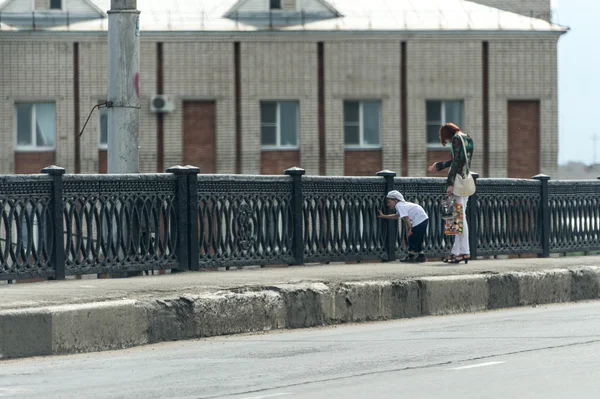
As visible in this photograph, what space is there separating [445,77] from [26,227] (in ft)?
97.0

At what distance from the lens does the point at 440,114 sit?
135 feet

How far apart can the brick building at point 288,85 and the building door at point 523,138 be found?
3 centimetres

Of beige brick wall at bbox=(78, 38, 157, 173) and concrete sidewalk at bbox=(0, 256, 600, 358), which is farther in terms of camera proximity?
beige brick wall at bbox=(78, 38, 157, 173)

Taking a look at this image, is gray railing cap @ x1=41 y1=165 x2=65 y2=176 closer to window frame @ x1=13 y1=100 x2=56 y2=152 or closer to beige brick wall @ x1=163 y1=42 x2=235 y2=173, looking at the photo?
beige brick wall @ x1=163 y1=42 x2=235 y2=173

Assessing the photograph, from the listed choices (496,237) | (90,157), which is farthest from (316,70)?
(496,237)

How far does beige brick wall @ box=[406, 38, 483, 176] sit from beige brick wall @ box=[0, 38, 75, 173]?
10363mm

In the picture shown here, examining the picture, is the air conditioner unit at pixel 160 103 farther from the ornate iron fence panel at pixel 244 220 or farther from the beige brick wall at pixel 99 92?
the ornate iron fence panel at pixel 244 220

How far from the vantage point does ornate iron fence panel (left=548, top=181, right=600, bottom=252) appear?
18.8m

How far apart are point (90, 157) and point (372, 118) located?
8743 mm

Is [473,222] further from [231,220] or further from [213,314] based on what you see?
[213,314]

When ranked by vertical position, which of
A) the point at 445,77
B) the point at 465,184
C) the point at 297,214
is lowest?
the point at 297,214

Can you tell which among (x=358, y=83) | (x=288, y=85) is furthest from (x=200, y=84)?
(x=358, y=83)

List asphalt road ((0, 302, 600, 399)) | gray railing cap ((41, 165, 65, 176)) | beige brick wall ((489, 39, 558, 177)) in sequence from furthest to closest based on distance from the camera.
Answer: beige brick wall ((489, 39, 558, 177)), gray railing cap ((41, 165, 65, 176)), asphalt road ((0, 302, 600, 399))

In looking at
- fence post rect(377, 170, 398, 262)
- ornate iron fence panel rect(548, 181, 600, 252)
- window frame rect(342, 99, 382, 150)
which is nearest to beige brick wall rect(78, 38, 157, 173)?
window frame rect(342, 99, 382, 150)
